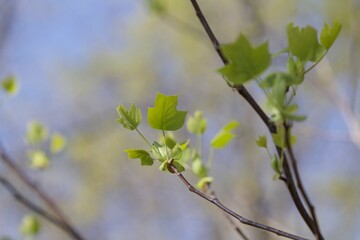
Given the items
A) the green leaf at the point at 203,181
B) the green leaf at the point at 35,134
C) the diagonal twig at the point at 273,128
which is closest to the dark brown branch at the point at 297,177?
the diagonal twig at the point at 273,128

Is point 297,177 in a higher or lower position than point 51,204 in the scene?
lower

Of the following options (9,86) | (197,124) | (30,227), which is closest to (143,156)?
(197,124)

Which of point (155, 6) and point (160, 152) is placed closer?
point (160, 152)

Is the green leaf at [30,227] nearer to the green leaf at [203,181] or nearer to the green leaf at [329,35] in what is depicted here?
the green leaf at [203,181]

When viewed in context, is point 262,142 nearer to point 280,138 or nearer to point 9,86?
point 280,138

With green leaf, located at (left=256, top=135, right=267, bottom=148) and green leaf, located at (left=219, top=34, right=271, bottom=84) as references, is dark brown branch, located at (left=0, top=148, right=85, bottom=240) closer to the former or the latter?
green leaf, located at (left=256, top=135, right=267, bottom=148)

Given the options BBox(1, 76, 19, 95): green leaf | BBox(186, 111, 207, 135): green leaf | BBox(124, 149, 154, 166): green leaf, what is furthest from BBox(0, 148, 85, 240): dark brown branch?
BBox(124, 149, 154, 166): green leaf
